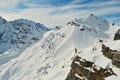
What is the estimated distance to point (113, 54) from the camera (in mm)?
88375

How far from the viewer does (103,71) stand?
277ft

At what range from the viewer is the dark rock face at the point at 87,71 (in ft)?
273

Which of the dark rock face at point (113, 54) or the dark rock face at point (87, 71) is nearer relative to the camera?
the dark rock face at point (87, 71)

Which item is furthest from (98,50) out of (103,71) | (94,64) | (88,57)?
(103,71)

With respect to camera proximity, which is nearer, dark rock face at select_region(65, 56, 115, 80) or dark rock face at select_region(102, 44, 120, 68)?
dark rock face at select_region(65, 56, 115, 80)

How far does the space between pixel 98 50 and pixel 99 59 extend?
14994 mm

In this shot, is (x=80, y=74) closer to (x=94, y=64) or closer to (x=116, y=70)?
(x=94, y=64)

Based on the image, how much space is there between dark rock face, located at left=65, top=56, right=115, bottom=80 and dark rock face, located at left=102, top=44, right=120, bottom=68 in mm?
2926

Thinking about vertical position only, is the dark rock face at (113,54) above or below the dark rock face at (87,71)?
above

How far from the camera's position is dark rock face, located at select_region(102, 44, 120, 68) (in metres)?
84.1

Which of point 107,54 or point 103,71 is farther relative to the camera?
point 107,54

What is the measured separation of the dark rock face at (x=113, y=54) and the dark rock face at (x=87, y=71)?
115 inches

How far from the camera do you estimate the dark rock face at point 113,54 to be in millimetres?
84100

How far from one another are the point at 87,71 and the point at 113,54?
902cm
